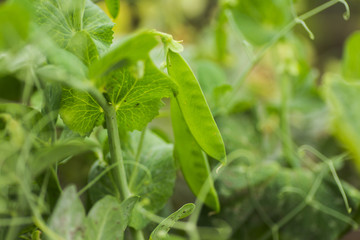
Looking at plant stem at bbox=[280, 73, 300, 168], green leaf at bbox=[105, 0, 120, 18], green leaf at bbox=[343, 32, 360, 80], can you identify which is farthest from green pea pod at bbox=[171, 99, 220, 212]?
green leaf at bbox=[343, 32, 360, 80]

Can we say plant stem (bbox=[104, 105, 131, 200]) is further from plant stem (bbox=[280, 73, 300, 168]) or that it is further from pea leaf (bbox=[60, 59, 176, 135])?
plant stem (bbox=[280, 73, 300, 168])

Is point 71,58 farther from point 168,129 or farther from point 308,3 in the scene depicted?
point 308,3

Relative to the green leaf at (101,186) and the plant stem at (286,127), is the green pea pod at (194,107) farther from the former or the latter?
the plant stem at (286,127)

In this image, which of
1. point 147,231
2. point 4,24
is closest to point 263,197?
point 147,231

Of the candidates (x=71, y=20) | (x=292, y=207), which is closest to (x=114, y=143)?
(x=71, y=20)

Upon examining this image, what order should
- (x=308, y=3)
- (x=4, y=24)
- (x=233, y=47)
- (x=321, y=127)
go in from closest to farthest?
(x=4, y=24), (x=321, y=127), (x=233, y=47), (x=308, y=3)

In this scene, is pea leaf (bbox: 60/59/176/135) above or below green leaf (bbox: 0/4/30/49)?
below
